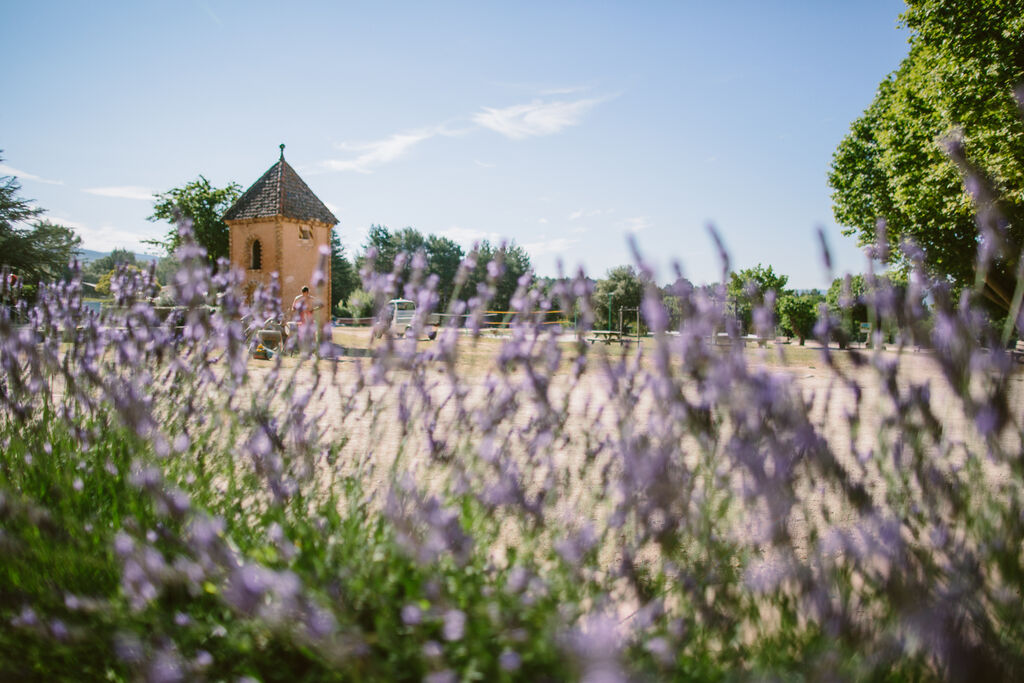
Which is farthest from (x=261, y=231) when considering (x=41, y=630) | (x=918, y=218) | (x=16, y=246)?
(x=41, y=630)

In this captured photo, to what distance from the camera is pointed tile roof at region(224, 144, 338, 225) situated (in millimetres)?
23484

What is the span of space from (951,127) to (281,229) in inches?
834

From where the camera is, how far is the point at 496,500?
1.72 meters

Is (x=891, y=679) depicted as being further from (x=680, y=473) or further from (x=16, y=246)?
(x=16, y=246)

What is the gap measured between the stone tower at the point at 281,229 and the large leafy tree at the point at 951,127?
19.2 meters

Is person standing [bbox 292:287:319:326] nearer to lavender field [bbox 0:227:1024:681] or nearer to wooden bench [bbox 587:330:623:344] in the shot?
lavender field [bbox 0:227:1024:681]

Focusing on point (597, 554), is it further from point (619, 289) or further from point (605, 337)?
point (619, 289)

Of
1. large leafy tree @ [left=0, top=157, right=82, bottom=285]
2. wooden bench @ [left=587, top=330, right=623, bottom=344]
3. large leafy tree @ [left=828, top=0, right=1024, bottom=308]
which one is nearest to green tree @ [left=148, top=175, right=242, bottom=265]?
large leafy tree @ [left=0, top=157, right=82, bottom=285]

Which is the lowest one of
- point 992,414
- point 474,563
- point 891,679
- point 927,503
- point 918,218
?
point 891,679

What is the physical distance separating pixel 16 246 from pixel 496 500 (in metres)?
32.2

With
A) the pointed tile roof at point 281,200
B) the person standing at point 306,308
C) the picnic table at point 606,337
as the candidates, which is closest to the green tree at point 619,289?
the picnic table at point 606,337

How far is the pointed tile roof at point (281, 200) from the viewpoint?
23.5 metres

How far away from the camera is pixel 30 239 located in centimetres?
2639

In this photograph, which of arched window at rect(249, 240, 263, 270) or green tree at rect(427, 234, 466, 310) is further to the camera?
green tree at rect(427, 234, 466, 310)
